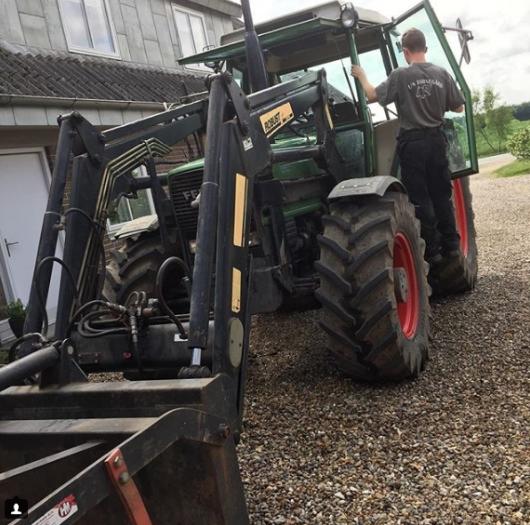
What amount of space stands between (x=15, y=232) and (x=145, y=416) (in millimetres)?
6248

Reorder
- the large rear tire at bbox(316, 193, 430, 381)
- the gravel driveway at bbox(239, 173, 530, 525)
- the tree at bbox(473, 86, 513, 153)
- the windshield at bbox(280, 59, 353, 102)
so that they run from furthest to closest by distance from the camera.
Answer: the tree at bbox(473, 86, 513, 153), the windshield at bbox(280, 59, 353, 102), the large rear tire at bbox(316, 193, 430, 381), the gravel driveway at bbox(239, 173, 530, 525)

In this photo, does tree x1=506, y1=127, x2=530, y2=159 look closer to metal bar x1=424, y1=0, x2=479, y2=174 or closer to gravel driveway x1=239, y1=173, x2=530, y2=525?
metal bar x1=424, y1=0, x2=479, y2=174

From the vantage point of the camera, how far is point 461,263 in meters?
5.15

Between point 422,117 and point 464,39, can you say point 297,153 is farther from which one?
point 464,39

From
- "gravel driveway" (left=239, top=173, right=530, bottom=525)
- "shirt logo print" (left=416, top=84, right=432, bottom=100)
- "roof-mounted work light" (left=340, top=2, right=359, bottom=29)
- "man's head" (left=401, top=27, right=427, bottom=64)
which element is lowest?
"gravel driveway" (left=239, top=173, right=530, bottom=525)

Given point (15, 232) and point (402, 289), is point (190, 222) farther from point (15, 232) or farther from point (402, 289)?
point (15, 232)

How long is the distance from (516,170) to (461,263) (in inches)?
647

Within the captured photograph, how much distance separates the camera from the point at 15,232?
25.2ft

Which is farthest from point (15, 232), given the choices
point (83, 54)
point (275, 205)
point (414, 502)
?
point (414, 502)

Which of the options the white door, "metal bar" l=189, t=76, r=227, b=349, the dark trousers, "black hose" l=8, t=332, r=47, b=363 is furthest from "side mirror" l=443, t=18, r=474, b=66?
the white door

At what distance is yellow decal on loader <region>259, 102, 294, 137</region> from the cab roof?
950 mm

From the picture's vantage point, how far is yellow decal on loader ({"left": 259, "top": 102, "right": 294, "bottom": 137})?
3337 millimetres

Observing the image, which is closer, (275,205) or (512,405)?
(512,405)

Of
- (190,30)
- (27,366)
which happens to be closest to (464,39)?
(27,366)
